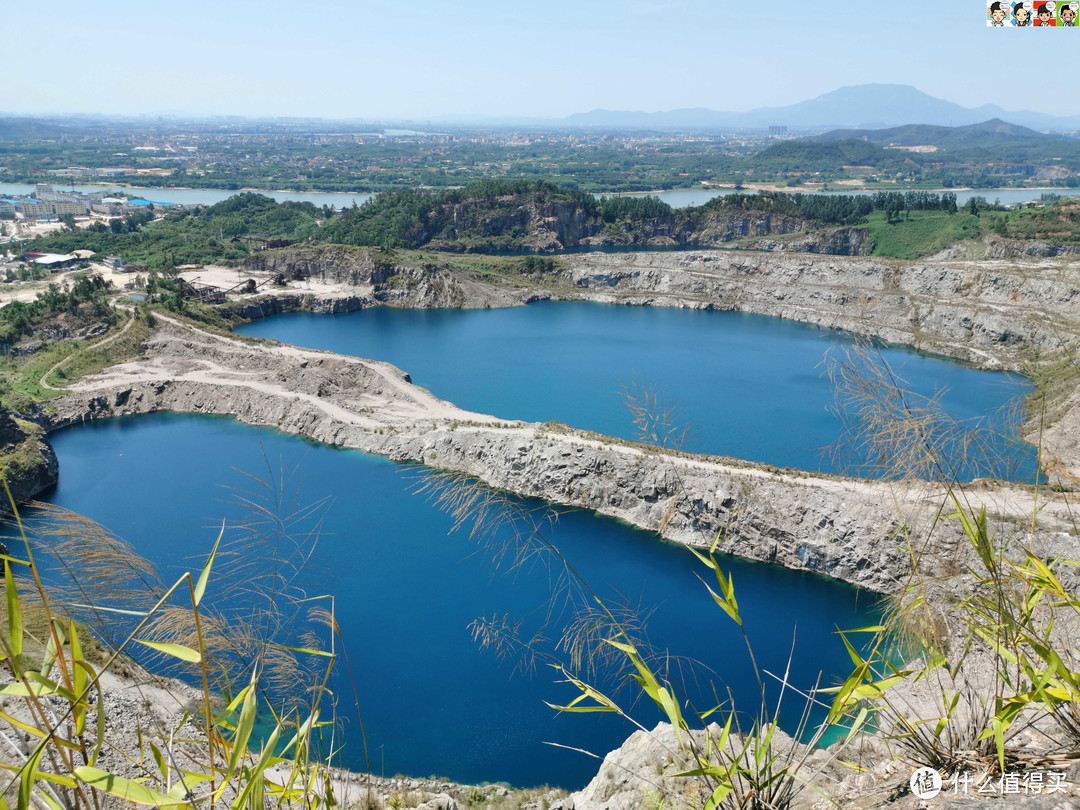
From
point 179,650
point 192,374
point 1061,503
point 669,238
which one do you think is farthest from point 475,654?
point 669,238

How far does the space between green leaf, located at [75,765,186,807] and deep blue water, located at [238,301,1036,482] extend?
968 inches

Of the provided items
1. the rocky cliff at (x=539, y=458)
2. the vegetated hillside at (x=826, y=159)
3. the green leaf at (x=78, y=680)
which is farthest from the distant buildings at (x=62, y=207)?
the vegetated hillside at (x=826, y=159)

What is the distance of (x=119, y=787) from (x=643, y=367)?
41667 mm

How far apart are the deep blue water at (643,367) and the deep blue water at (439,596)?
7211 mm

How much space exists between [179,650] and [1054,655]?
13.8ft

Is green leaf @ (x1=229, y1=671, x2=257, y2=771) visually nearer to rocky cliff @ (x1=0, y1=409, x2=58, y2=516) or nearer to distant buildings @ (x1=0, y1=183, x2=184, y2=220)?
rocky cliff @ (x1=0, y1=409, x2=58, y2=516)

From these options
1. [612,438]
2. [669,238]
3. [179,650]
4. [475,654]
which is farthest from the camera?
[669,238]

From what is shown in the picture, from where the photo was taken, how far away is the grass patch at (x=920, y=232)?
68000 millimetres

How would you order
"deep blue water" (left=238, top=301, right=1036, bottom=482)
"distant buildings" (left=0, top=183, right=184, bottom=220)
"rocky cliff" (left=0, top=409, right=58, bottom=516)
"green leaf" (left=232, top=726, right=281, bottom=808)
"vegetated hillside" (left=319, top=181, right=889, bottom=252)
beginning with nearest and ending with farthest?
"green leaf" (left=232, top=726, right=281, bottom=808) → "rocky cliff" (left=0, top=409, right=58, bottom=516) → "deep blue water" (left=238, top=301, right=1036, bottom=482) → "vegetated hillside" (left=319, top=181, right=889, bottom=252) → "distant buildings" (left=0, top=183, right=184, bottom=220)

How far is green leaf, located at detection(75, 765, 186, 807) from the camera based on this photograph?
2.58 meters

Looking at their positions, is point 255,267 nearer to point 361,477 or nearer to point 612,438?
point 361,477

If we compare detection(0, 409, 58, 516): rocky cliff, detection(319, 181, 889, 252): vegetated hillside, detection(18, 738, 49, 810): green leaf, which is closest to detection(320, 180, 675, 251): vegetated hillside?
detection(319, 181, 889, 252): vegetated hillside

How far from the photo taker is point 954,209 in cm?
7575

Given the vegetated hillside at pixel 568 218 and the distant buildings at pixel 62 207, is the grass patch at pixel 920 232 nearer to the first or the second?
the vegetated hillside at pixel 568 218
